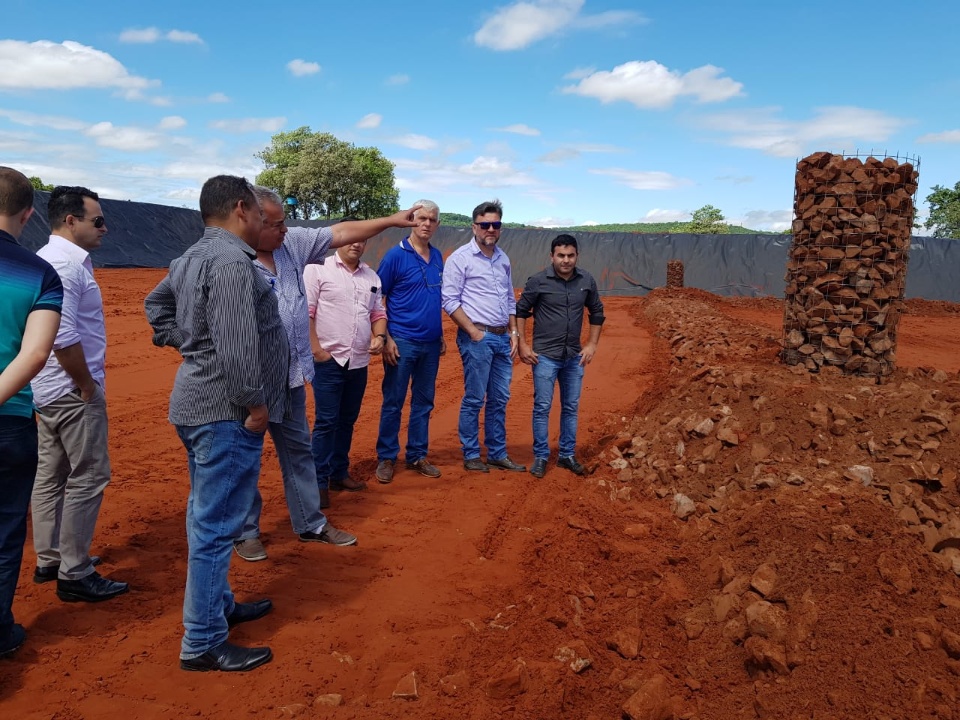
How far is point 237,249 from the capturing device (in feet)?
8.37

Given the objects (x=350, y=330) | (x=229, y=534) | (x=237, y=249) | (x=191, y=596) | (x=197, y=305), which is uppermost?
(x=237, y=249)

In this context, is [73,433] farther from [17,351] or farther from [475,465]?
[475,465]

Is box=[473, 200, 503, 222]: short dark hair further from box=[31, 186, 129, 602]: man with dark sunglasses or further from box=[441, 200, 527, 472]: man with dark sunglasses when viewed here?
box=[31, 186, 129, 602]: man with dark sunglasses

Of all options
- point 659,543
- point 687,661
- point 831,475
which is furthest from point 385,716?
point 831,475

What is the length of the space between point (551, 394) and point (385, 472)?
1450 millimetres

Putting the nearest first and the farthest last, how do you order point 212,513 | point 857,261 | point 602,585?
point 212,513
point 602,585
point 857,261

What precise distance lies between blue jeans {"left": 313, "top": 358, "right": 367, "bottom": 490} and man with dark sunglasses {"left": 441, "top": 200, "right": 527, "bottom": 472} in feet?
3.05

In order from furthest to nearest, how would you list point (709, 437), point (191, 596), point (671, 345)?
point (671, 345), point (709, 437), point (191, 596)

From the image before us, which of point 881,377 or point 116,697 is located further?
point 881,377

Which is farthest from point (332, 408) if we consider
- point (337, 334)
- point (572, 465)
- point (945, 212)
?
point (945, 212)

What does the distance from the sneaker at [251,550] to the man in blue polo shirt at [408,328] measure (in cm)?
131

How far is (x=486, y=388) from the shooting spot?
17.4 ft

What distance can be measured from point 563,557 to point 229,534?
1.98m

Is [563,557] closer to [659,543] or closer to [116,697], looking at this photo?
[659,543]
